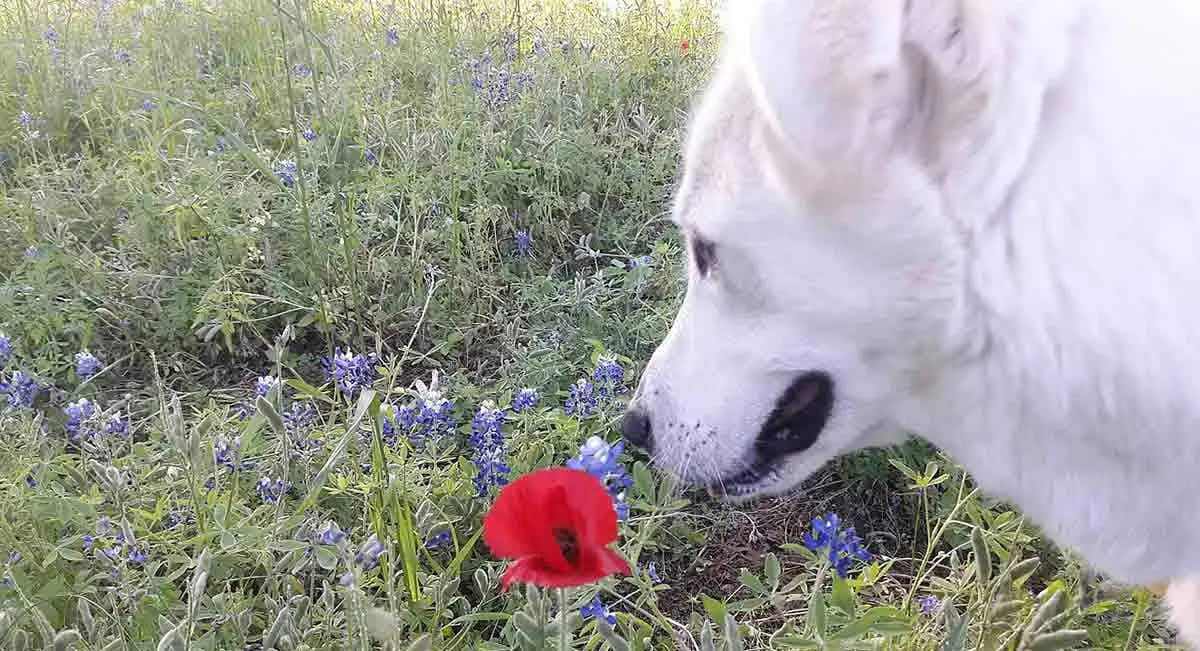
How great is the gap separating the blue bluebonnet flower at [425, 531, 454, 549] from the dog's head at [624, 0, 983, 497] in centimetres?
38

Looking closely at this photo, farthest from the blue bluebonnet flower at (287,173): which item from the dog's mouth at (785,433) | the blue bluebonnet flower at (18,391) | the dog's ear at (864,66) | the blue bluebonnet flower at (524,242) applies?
the dog's ear at (864,66)

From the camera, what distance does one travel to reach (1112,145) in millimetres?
840

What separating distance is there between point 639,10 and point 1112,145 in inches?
139

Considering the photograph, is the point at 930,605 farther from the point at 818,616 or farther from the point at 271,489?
the point at 271,489

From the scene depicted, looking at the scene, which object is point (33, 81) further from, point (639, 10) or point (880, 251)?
point (880, 251)

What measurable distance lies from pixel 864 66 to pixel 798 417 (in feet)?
1.96

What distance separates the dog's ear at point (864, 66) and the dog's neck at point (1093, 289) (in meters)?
0.05

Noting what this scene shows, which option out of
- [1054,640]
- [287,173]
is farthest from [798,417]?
[287,173]

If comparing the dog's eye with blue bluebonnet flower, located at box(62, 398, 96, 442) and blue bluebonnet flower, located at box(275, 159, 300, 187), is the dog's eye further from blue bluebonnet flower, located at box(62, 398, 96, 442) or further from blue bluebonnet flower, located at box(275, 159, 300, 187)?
blue bluebonnet flower, located at box(275, 159, 300, 187)

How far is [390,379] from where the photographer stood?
4.80ft

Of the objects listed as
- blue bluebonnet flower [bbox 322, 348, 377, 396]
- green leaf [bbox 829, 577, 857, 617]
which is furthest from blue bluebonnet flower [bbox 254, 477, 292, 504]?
green leaf [bbox 829, 577, 857, 617]

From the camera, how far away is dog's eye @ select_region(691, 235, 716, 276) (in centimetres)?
121

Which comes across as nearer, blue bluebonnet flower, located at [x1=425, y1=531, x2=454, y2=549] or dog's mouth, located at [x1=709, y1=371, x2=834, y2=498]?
dog's mouth, located at [x1=709, y1=371, x2=834, y2=498]

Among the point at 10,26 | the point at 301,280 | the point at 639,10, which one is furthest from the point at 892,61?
the point at 10,26
